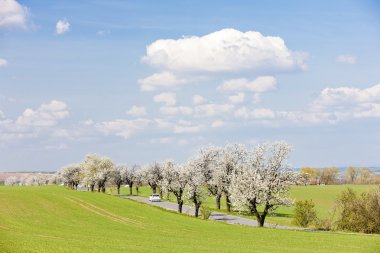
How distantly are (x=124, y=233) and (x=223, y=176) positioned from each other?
58309 mm

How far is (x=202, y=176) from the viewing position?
11112 centimetres

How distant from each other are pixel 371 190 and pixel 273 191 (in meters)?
19.0

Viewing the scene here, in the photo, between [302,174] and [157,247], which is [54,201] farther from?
[157,247]

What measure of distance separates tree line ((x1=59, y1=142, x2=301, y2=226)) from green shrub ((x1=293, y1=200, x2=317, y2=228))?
269 inches

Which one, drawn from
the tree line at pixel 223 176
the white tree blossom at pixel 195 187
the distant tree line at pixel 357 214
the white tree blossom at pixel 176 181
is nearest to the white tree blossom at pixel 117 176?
the tree line at pixel 223 176

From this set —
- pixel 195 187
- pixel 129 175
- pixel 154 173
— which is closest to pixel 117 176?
pixel 129 175

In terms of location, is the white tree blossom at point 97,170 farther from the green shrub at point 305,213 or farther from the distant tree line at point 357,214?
the distant tree line at point 357,214

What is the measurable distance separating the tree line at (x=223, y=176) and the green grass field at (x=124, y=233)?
7.24m

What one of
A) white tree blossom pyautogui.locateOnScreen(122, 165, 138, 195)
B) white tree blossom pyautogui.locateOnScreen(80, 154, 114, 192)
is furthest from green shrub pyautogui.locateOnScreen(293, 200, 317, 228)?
white tree blossom pyautogui.locateOnScreen(122, 165, 138, 195)

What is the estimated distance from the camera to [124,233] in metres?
60.7

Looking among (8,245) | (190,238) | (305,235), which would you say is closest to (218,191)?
(305,235)

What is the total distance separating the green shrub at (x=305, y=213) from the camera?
88250 mm

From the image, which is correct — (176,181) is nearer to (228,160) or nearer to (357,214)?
(228,160)

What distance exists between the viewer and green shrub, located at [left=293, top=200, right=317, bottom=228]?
88250 millimetres
